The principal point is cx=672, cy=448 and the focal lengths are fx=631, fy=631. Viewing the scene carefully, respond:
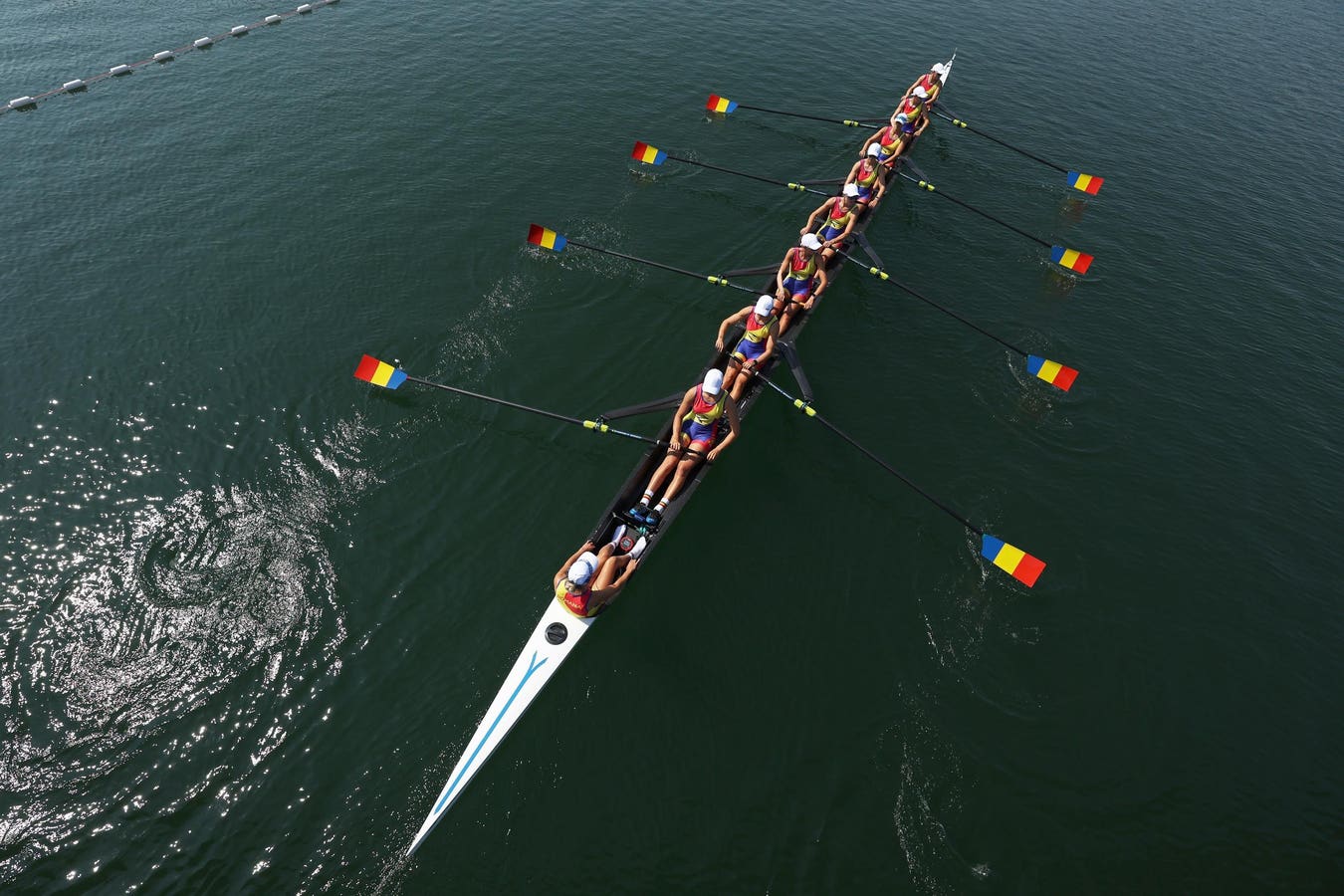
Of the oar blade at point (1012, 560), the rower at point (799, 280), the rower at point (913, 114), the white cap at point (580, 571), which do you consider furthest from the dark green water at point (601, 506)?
the rower at point (913, 114)

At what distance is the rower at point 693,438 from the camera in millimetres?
15648

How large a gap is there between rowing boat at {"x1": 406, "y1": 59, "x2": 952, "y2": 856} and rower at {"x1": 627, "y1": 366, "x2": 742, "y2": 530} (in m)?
A: 0.29

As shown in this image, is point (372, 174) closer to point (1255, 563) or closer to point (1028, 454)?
point (1028, 454)

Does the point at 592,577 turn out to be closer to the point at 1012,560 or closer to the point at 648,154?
the point at 1012,560

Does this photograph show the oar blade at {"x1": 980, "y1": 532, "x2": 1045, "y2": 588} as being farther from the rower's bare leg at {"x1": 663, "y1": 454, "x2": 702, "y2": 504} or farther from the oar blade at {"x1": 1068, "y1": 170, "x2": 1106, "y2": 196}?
the oar blade at {"x1": 1068, "y1": 170, "x2": 1106, "y2": 196}

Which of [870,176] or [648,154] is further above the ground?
[870,176]

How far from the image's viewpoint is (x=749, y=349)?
61.1 feet

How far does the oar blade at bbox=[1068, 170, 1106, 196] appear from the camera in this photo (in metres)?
29.3

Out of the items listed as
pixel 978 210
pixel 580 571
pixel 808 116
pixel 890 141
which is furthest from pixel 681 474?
pixel 808 116

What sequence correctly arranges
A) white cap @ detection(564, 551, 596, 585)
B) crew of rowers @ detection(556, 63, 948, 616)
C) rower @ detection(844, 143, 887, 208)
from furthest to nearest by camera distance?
rower @ detection(844, 143, 887, 208)
crew of rowers @ detection(556, 63, 948, 616)
white cap @ detection(564, 551, 596, 585)

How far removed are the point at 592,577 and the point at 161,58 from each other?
4008 cm

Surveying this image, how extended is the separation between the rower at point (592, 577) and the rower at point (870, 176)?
60.2 ft

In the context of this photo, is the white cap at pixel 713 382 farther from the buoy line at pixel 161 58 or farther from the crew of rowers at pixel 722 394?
the buoy line at pixel 161 58

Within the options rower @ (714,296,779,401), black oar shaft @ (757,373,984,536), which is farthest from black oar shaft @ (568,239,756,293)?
black oar shaft @ (757,373,984,536)
